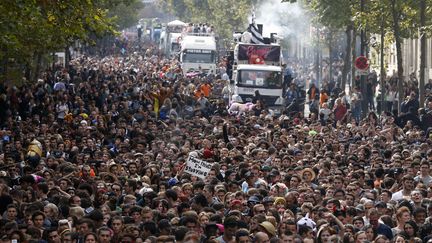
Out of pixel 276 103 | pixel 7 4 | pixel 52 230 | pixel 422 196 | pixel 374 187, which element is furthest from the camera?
pixel 276 103

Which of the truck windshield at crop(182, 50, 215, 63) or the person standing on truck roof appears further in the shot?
the truck windshield at crop(182, 50, 215, 63)

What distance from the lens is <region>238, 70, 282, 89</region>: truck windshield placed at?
161ft

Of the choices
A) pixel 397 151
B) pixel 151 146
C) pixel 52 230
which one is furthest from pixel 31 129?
pixel 52 230

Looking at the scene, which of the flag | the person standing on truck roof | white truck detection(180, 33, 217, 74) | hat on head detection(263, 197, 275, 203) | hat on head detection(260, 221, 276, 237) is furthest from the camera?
white truck detection(180, 33, 217, 74)

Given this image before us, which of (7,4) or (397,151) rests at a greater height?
(7,4)

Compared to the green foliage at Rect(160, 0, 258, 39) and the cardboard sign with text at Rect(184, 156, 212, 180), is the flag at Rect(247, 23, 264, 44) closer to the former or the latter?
the cardboard sign with text at Rect(184, 156, 212, 180)

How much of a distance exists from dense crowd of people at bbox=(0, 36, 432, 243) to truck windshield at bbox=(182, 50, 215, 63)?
32.2 metres

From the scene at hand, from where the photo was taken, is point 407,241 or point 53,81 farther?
point 53,81

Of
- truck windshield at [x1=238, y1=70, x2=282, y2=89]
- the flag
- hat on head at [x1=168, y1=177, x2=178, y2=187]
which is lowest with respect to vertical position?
hat on head at [x1=168, y1=177, x2=178, y2=187]

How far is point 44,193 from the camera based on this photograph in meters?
20.2

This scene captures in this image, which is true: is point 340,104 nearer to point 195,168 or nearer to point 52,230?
point 195,168

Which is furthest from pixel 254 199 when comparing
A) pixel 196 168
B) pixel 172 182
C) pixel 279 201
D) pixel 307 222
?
pixel 196 168

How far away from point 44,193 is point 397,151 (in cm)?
847

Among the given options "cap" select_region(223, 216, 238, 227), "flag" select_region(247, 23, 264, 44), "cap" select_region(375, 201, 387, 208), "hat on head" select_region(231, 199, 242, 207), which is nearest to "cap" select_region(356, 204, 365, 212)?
"cap" select_region(375, 201, 387, 208)
